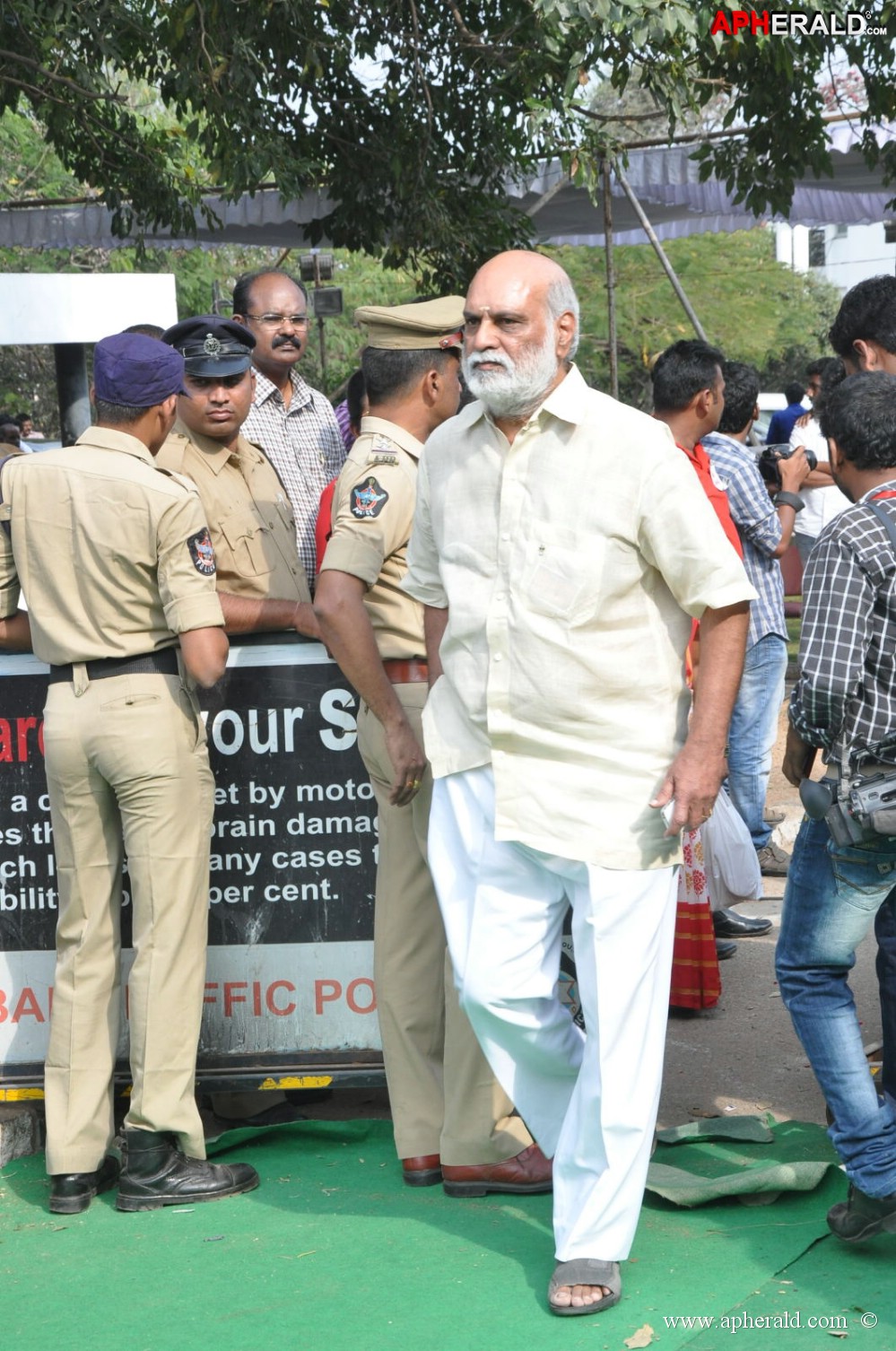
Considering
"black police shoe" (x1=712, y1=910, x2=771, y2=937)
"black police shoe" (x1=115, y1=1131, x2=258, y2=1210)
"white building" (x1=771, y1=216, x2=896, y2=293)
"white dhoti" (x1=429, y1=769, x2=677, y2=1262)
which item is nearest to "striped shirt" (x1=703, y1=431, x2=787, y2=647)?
"black police shoe" (x1=712, y1=910, x2=771, y2=937)

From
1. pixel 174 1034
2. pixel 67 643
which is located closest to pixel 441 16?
pixel 67 643

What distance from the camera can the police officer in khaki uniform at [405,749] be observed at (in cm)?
363

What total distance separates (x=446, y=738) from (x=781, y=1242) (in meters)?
1.31

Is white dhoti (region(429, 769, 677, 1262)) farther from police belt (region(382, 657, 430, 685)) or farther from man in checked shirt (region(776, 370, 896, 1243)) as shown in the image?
police belt (region(382, 657, 430, 685))

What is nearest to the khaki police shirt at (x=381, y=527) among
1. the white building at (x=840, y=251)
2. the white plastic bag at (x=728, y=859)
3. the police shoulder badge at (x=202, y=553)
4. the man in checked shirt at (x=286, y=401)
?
the police shoulder badge at (x=202, y=553)

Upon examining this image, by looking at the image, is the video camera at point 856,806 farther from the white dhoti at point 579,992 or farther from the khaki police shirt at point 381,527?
the khaki police shirt at point 381,527

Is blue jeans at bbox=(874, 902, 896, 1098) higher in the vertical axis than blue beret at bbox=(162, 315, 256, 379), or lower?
lower

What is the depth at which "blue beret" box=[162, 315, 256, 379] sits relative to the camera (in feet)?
13.9

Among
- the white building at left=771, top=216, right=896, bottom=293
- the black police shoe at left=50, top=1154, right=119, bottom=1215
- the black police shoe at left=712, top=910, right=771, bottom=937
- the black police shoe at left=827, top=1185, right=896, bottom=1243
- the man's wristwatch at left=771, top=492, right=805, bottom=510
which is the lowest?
the black police shoe at left=712, top=910, right=771, bottom=937

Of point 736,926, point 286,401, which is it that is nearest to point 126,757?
point 286,401

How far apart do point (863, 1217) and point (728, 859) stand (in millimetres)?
1943

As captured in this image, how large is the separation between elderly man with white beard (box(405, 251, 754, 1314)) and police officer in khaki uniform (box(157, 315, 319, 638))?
1.15 metres

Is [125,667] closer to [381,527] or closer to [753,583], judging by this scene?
[381,527]

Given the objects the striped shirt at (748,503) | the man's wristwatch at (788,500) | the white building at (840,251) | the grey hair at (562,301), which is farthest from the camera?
the white building at (840,251)
